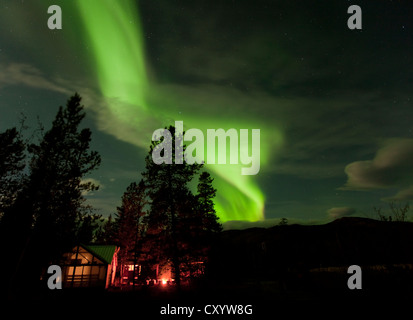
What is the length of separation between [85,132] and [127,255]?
31.9 m

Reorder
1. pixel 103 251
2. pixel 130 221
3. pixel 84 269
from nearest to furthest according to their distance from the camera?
pixel 84 269, pixel 103 251, pixel 130 221

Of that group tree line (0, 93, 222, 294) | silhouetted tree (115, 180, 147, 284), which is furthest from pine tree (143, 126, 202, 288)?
silhouetted tree (115, 180, 147, 284)

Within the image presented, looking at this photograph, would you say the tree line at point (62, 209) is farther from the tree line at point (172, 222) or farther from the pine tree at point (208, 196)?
the pine tree at point (208, 196)

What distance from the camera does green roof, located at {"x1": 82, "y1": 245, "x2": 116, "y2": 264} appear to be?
3014 centimetres

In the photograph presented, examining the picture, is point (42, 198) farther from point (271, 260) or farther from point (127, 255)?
point (271, 260)

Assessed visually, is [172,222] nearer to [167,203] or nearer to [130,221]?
[167,203]

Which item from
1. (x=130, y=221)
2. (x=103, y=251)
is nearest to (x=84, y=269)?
(x=103, y=251)

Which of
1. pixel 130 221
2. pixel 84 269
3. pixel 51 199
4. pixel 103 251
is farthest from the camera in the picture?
pixel 130 221

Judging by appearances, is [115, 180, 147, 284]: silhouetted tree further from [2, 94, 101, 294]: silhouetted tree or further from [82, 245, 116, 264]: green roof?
[2, 94, 101, 294]: silhouetted tree

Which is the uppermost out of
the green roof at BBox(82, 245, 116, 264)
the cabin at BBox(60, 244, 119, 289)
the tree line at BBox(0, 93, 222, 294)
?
the tree line at BBox(0, 93, 222, 294)

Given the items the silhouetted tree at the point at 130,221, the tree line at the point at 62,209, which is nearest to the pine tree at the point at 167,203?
the tree line at the point at 62,209

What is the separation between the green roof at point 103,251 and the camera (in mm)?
30141

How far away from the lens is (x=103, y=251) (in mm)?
32719
